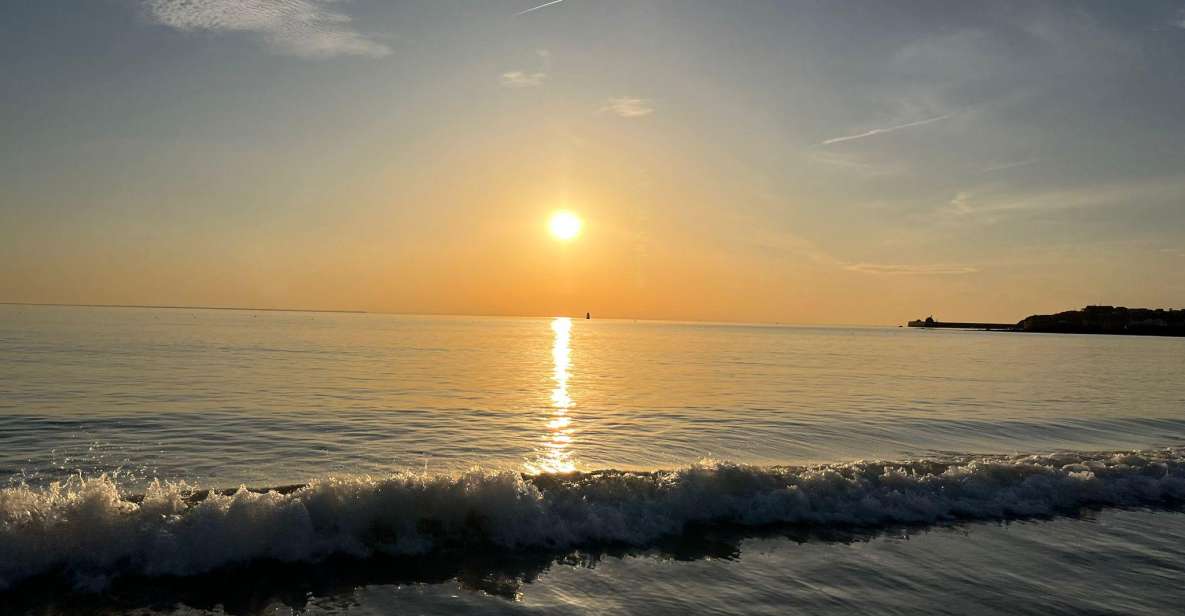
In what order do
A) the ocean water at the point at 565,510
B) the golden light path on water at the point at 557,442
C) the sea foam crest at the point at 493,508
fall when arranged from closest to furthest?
the ocean water at the point at 565,510 < the sea foam crest at the point at 493,508 < the golden light path on water at the point at 557,442

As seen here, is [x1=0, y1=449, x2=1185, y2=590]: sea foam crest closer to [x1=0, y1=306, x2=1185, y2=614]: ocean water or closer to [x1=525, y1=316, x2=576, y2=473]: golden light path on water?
[x1=0, y1=306, x2=1185, y2=614]: ocean water

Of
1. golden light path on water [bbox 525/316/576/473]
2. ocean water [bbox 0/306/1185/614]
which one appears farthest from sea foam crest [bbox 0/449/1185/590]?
golden light path on water [bbox 525/316/576/473]

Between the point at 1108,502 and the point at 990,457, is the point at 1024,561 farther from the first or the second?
the point at 990,457

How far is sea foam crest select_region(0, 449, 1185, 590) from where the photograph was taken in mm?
10938

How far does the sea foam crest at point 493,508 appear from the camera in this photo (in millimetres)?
10938

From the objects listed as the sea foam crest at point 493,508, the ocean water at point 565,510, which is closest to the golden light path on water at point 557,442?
the ocean water at point 565,510

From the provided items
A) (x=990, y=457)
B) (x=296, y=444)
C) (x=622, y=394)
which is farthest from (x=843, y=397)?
(x=296, y=444)

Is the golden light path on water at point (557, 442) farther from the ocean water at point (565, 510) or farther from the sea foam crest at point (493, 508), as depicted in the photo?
the sea foam crest at point (493, 508)

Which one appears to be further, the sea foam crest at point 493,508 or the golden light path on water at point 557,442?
the golden light path on water at point 557,442

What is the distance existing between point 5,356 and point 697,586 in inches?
2278

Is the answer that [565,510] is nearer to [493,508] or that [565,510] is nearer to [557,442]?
[493,508]

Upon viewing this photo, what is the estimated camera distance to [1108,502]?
55.8ft

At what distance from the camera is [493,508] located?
43.6ft

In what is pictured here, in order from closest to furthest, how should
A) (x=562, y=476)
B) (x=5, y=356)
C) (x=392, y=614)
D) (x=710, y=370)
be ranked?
(x=392, y=614) → (x=562, y=476) → (x=5, y=356) → (x=710, y=370)
